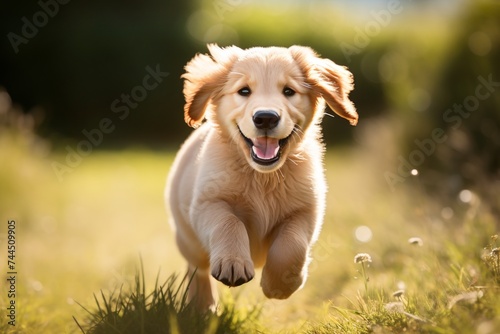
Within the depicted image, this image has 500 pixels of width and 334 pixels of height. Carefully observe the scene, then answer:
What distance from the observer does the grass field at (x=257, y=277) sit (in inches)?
138

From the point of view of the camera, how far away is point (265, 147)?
11.8 feet

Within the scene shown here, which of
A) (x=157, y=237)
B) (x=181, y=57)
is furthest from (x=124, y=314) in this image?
(x=181, y=57)

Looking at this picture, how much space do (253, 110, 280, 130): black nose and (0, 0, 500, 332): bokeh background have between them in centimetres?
172

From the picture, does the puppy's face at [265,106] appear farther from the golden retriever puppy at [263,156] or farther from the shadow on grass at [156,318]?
the shadow on grass at [156,318]

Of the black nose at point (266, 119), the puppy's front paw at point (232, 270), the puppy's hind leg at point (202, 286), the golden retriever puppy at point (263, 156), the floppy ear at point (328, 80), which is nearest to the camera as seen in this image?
the puppy's front paw at point (232, 270)

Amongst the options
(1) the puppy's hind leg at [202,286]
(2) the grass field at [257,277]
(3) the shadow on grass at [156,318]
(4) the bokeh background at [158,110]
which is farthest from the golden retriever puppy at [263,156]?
(4) the bokeh background at [158,110]

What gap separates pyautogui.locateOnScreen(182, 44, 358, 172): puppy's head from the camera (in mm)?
3566

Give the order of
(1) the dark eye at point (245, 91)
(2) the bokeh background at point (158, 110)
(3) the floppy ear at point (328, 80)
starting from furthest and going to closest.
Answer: (2) the bokeh background at point (158, 110) < (3) the floppy ear at point (328, 80) < (1) the dark eye at point (245, 91)

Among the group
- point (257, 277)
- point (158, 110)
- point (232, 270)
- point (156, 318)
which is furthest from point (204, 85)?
point (158, 110)

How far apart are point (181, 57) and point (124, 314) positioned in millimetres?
12429

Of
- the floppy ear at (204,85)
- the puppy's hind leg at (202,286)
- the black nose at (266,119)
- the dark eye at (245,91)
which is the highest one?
the floppy ear at (204,85)

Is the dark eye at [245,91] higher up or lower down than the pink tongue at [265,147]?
higher up

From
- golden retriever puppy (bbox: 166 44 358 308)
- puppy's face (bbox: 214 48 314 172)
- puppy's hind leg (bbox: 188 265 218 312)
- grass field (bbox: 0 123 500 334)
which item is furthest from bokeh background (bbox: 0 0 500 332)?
puppy's face (bbox: 214 48 314 172)

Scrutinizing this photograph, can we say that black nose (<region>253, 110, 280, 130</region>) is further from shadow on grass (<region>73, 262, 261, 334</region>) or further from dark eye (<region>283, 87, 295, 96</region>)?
shadow on grass (<region>73, 262, 261, 334</region>)
